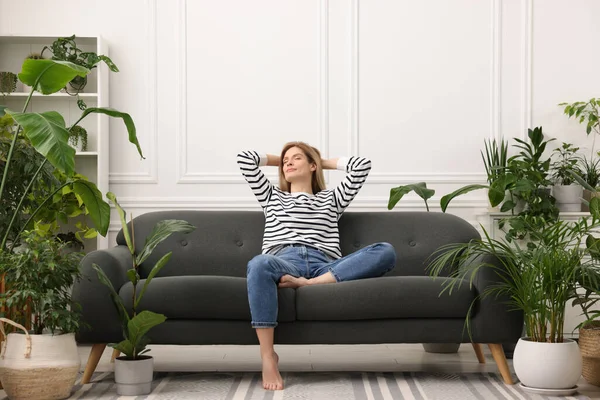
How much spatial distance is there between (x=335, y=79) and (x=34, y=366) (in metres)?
2.66

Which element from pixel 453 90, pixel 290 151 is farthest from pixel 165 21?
pixel 453 90

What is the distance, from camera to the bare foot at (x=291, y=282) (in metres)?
3.09

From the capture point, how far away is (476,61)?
15.4 ft

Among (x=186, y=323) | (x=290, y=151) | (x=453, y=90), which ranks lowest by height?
(x=186, y=323)

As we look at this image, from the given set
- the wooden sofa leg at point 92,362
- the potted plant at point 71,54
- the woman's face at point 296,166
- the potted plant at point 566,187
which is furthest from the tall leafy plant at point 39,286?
the potted plant at point 566,187

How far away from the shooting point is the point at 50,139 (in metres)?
2.65

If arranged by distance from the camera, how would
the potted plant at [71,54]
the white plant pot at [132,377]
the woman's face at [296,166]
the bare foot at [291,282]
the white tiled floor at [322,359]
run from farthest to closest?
the potted plant at [71,54], the woman's face at [296,166], the white tiled floor at [322,359], the bare foot at [291,282], the white plant pot at [132,377]

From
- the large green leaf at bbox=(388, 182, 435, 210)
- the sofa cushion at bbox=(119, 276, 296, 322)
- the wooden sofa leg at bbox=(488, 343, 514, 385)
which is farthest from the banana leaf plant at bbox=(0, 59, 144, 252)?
the wooden sofa leg at bbox=(488, 343, 514, 385)

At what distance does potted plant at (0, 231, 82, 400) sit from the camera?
8.89 feet

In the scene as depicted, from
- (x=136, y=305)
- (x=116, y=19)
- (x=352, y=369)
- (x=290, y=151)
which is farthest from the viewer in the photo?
(x=116, y=19)

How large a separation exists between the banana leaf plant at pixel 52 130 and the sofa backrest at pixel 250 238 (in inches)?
23.9

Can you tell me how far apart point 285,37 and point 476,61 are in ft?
3.93

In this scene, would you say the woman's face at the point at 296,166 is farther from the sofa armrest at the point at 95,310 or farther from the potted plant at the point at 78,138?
the potted plant at the point at 78,138

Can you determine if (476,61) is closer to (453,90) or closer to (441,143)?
(453,90)
